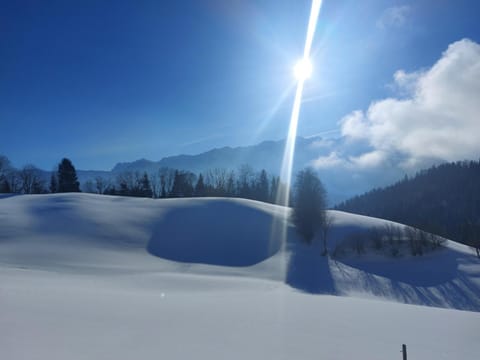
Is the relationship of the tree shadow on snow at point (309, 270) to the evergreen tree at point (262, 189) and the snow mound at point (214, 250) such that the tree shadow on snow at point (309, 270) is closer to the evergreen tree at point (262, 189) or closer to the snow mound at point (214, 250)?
the snow mound at point (214, 250)

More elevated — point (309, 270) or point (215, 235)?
point (215, 235)

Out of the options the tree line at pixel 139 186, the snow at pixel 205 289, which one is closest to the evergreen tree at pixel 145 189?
the tree line at pixel 139 186

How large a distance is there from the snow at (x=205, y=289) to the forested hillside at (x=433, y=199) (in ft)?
202

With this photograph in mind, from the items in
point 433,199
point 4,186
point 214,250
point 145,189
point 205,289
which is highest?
point 433,199

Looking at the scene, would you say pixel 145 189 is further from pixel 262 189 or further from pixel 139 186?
pixel 262 189

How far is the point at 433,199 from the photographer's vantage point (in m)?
106

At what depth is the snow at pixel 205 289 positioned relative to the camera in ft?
21.9

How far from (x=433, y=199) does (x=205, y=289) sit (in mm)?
114106

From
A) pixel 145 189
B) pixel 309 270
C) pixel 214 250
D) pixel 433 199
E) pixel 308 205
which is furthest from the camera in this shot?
pixel 433 199

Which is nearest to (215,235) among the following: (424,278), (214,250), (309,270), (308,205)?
(214,250)

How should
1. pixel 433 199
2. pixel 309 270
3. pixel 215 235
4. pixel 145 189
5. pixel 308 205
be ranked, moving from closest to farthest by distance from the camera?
1. pixel 309 270
2. pixel 215 235
3. pixel 308 205
4. pixel 145 189
5. pixel 433 199

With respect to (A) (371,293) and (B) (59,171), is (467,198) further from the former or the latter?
(B) (59,171)

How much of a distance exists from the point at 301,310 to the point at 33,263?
56.0ft

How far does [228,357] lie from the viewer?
19.7 ft
